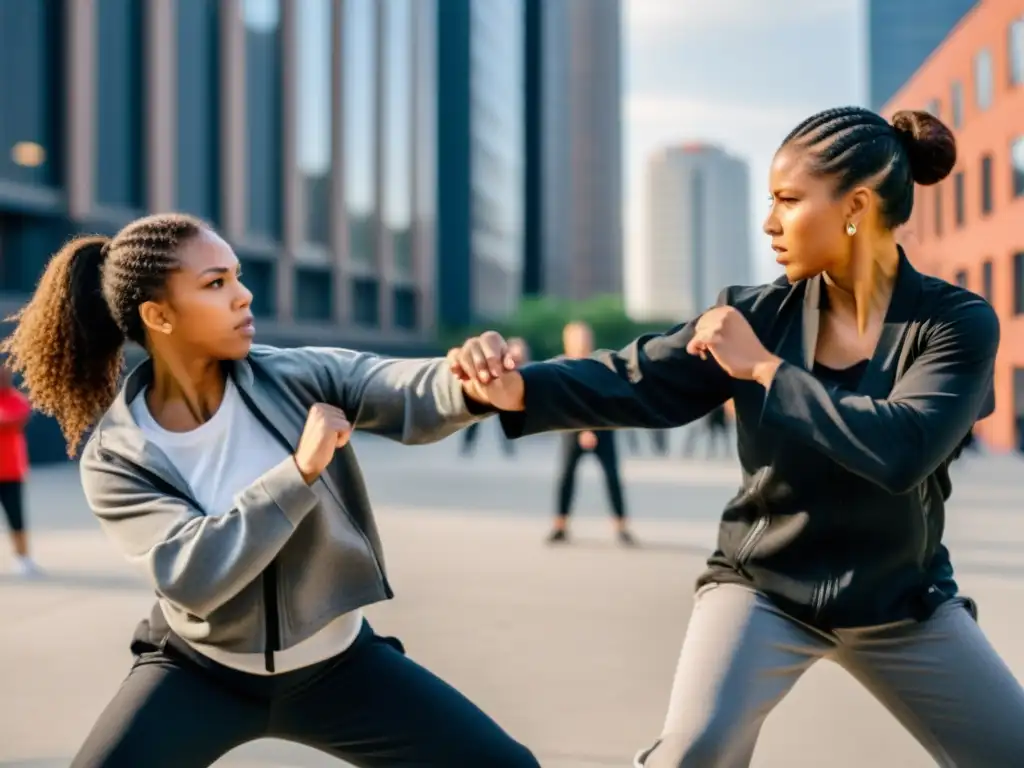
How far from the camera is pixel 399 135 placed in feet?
164

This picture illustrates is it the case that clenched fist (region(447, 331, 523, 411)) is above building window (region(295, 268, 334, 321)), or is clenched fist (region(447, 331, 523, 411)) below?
above

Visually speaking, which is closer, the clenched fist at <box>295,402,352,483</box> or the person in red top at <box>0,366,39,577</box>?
the clenched fist at <box>295,402,352,483</box>

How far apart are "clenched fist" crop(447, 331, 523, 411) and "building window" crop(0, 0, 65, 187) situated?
2132cm

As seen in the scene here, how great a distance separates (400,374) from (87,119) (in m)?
23.2

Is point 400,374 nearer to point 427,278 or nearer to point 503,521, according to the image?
point 503,521

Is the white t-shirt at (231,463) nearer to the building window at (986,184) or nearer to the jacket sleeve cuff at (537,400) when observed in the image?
the jacket sleeve cuff at (537,400)

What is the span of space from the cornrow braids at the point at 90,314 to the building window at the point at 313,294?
118 feet

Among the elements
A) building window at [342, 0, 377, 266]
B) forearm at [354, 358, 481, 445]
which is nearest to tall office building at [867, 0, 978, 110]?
building window at [342, 0, 377, 266]

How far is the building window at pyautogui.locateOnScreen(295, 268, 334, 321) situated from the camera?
39125mm

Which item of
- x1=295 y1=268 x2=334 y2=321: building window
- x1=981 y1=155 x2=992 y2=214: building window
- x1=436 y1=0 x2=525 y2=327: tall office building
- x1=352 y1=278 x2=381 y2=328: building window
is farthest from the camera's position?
x1=436 y1=0 x2=525 y2=327: tall office building

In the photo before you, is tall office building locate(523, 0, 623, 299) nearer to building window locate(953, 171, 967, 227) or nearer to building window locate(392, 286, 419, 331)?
building window locate(392, 286, 419, 331)

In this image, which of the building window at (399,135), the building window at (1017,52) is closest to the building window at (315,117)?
the building window at (399,135)

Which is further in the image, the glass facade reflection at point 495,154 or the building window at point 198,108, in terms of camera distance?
the glass facade reflection at point 495,154

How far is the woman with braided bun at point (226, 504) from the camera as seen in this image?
2.60 metres
